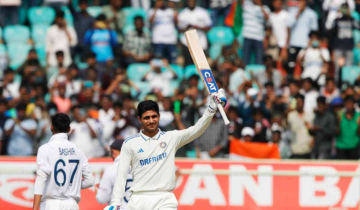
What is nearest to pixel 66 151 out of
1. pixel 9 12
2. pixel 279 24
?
pixel 279 24

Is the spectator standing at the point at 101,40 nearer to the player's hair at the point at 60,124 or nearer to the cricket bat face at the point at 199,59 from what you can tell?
the player's hair at the point at 60,124

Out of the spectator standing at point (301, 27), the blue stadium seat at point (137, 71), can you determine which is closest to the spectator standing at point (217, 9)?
the spectator standing at point (301, 27)

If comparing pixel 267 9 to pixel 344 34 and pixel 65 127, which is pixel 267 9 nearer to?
pixel 344 34

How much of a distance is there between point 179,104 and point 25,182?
402 centimetres

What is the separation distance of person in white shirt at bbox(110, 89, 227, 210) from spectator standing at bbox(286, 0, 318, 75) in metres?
10.3

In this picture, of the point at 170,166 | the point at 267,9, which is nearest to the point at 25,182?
the point at 170,166

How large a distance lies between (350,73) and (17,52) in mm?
7546

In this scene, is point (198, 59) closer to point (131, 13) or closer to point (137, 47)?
point (137, 47)

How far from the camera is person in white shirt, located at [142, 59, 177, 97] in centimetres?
1570

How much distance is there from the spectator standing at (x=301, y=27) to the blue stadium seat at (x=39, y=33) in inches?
224

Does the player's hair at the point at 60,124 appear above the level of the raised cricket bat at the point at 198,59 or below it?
below

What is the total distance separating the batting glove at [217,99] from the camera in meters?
7.12

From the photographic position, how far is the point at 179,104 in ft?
46.9

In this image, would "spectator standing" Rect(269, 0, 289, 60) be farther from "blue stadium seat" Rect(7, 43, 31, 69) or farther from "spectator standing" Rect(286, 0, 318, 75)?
"blue stadium seat" Rect(7, 43, 31, 69)
